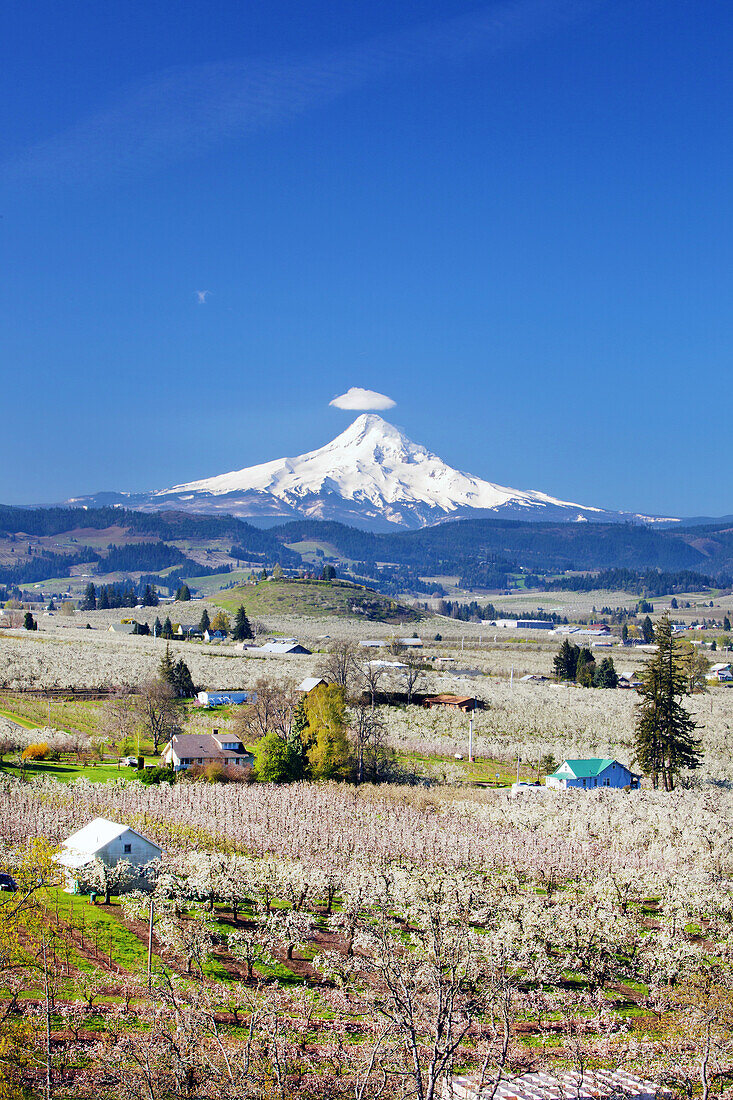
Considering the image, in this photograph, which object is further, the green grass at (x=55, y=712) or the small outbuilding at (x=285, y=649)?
the small outbuilding at (x=285, y=649)

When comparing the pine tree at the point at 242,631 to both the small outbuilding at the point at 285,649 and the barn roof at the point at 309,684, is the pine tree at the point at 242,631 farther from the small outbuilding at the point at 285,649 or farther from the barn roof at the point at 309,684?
the barn roof at the point at 309,684

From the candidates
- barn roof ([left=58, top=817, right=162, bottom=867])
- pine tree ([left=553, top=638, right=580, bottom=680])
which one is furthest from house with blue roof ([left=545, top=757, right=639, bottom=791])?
pine tree ([left=553, top=638, right=580, bottom=680])

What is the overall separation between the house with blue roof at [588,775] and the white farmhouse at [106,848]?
2467 cm

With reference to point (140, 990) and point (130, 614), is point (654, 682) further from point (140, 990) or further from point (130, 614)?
point (130, 614)

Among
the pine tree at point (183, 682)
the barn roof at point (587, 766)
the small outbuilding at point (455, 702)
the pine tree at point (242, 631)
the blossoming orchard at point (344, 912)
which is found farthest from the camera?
the pine tree at point (242, 631)

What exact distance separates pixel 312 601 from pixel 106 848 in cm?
13118

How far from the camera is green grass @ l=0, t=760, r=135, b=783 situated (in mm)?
43438

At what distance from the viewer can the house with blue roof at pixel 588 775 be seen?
50125 mm

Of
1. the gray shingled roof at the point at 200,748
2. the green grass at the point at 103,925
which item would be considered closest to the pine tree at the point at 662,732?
the gray shingled roof at the point at 200,748

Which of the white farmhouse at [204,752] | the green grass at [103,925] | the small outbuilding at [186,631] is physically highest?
the white farmhouse at [204,752]

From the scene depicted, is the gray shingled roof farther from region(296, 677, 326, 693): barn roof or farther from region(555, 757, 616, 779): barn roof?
region(555, 757, 616, 779): barn roof

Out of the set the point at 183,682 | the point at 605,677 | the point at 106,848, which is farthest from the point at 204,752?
the point at 605,677

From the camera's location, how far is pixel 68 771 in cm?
4597

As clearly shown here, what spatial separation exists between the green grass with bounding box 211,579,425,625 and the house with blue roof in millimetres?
102088
